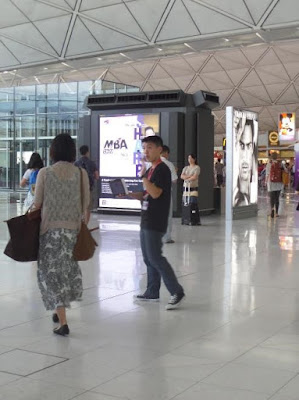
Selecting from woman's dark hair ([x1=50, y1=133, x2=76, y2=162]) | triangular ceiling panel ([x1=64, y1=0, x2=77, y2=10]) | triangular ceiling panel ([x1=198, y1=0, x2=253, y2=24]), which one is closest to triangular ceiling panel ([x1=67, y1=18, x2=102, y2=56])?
triangular ceiling panel ([x1=64, y1=0, x2=77, y2=10])

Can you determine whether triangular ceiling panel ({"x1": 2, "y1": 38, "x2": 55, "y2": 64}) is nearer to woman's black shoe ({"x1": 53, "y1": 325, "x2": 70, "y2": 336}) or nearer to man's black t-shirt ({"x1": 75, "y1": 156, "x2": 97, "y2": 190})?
man's black t-shirt ({"x1": 75, "y1": 156, "x2": 97, "y2": 190})

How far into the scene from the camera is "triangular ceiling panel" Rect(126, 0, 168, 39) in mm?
25703

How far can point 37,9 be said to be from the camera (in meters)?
28.4

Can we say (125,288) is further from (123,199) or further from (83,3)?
(83,3)

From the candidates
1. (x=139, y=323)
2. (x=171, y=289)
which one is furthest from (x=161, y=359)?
(x=171, y=289)

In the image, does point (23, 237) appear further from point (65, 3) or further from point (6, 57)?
point (6, 57)

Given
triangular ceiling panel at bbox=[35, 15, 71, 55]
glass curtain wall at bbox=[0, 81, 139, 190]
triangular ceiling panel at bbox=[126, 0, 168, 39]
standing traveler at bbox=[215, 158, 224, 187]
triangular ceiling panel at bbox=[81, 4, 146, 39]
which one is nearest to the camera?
triangular ceiling panel at bbox=[126, 0, 168, 39]

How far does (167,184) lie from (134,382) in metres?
2.79

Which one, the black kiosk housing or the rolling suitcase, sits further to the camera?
the black kiosk housing

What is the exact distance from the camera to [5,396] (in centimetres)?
404

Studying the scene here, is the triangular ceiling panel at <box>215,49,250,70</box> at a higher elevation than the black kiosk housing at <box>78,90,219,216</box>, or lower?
higher

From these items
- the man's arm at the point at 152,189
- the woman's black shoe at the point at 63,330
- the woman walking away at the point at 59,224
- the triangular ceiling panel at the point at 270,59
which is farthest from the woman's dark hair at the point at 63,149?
the triangular ceiling panel at the point at 270,59

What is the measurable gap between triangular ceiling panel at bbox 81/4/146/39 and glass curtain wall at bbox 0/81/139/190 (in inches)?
361

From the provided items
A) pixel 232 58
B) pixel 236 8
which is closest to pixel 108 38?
pixel 236 8
